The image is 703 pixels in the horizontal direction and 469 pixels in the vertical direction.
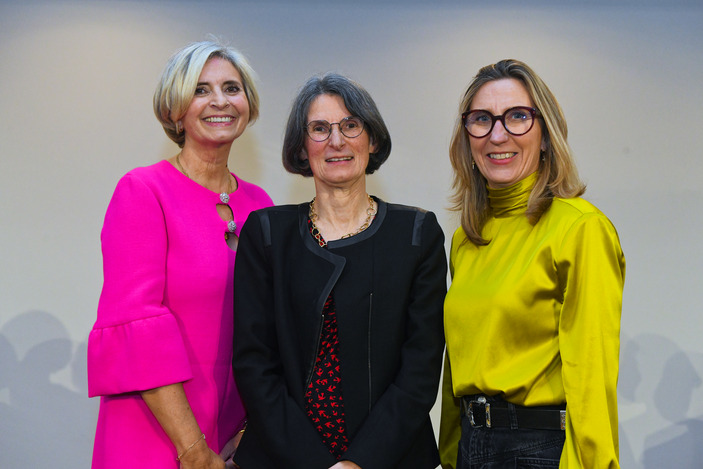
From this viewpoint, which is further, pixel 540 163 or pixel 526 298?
pixel 540 163

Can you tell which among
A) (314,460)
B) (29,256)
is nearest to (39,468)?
(29,256)

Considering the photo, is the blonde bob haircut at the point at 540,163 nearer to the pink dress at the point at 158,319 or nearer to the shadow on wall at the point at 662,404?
the pink dress at the point at 158,319

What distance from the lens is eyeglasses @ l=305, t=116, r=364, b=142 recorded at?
6.92ft

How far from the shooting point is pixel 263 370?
1.97 metres

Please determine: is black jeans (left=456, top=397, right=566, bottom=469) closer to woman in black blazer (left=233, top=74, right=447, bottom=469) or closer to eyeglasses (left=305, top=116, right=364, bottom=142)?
woman in black blazer (left=233, top=74, right=447, bottom=469)

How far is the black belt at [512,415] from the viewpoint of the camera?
1.89m

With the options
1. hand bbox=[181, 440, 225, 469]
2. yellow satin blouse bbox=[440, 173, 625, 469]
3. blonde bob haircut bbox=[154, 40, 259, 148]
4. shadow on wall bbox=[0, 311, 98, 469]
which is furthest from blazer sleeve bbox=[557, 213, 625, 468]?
shadow on wall bbox=[0, 311, 98, 469]

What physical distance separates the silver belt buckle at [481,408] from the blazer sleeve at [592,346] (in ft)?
0.76

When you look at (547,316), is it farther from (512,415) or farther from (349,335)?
(349,335)

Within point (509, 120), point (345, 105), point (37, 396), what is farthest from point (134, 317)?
point (37, 396)

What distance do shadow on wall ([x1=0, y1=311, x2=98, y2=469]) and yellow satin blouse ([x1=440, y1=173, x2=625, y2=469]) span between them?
231 centimetres

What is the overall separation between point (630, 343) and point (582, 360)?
2.12 metres

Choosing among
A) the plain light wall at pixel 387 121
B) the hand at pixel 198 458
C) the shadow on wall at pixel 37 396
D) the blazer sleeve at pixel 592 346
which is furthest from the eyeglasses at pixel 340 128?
the shadow on wall at pixel 37 396

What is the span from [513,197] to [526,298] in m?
0.36
